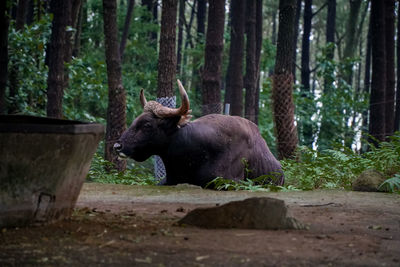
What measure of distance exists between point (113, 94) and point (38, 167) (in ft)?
29.4

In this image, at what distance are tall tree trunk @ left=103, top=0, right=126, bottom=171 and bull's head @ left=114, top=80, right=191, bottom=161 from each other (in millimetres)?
3811

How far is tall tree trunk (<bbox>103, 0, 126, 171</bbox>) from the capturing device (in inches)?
518

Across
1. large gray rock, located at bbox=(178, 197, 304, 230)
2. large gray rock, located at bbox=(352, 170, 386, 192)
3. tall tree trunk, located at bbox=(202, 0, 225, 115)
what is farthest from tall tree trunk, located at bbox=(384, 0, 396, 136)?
large gray rock, located at bbox=(178, 197, 304, 230)

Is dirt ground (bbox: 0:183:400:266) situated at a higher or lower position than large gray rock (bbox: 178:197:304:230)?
lower

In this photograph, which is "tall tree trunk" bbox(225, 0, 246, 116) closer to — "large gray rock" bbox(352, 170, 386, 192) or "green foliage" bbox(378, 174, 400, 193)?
"large gray rock" bbox(352, 170, 386, 192)

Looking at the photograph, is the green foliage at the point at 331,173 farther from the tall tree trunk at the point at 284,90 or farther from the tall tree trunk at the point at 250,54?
the tall tree trunk at the point at 250,54

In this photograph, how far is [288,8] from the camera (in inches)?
585

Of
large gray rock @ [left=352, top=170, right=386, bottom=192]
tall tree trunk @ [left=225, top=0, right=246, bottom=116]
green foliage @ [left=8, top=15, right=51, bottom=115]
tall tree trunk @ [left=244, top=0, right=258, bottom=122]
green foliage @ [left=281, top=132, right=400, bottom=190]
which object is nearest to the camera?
large gray rock @ [left=352, top=170, right=386, bottom=192]

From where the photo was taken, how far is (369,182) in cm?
834

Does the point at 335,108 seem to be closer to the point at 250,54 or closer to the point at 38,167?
the point at 250,54

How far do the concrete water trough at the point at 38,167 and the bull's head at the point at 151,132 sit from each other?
4.30 m

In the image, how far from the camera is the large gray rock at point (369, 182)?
8312mm

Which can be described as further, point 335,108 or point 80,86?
point 335,108

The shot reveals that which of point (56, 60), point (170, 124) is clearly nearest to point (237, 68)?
point (56, 60)
